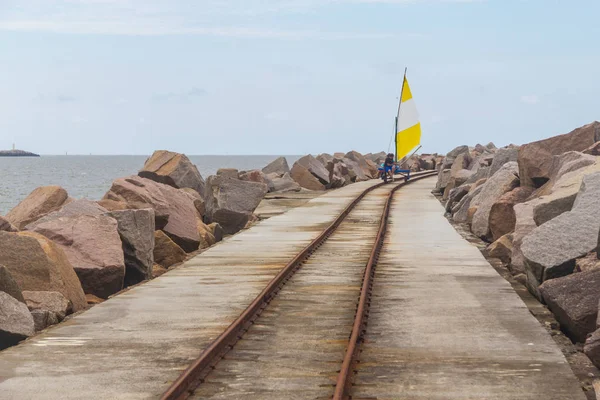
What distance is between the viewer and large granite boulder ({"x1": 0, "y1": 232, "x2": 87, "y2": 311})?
11688mm

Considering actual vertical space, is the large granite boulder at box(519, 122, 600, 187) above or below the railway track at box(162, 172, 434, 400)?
above

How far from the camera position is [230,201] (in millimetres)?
25547

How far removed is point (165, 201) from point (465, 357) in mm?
12086

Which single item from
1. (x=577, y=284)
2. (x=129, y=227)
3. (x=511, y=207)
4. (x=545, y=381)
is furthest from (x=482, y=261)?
(x=545, y=381)

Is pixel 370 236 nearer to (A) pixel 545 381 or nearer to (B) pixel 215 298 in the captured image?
(B) pixel 215 298

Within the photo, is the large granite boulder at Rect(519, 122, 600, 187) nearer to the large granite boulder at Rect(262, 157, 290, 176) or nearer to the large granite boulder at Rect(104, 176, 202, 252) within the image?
the large granite boulder at Rect(104, 176, 202, 252)

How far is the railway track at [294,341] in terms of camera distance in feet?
25.0

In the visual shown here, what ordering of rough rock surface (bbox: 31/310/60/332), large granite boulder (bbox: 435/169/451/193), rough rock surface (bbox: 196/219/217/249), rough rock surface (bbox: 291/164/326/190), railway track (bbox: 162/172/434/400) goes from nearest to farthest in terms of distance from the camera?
railway track (bbox: 162/172/434/400) → rough rock surface (bbox: 31/310/60/332) → rough rock surface (bbox: 196/219/217/249) → large granite boulder (bbox: 435/169/451/193) → rough rock surface (bbox: 291/164/326/190)

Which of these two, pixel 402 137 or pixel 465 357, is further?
pixel 402 137

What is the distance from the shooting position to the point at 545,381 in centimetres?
793

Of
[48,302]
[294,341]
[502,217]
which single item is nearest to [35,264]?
[48,302]

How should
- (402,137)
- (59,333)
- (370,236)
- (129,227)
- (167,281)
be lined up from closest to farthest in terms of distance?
1. (59,333)
2. (167,281)
3. (129,227)
4. (370,236)
5. (402,137)

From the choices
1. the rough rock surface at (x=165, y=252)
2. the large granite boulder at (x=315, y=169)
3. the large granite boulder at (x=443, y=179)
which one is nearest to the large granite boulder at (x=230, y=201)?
the rough rock surface at (x=165, y=252)

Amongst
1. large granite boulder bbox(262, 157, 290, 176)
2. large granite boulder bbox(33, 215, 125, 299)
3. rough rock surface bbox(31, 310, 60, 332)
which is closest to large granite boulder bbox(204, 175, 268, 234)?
large granite boulder bbox(33, 215, 125, 299)
